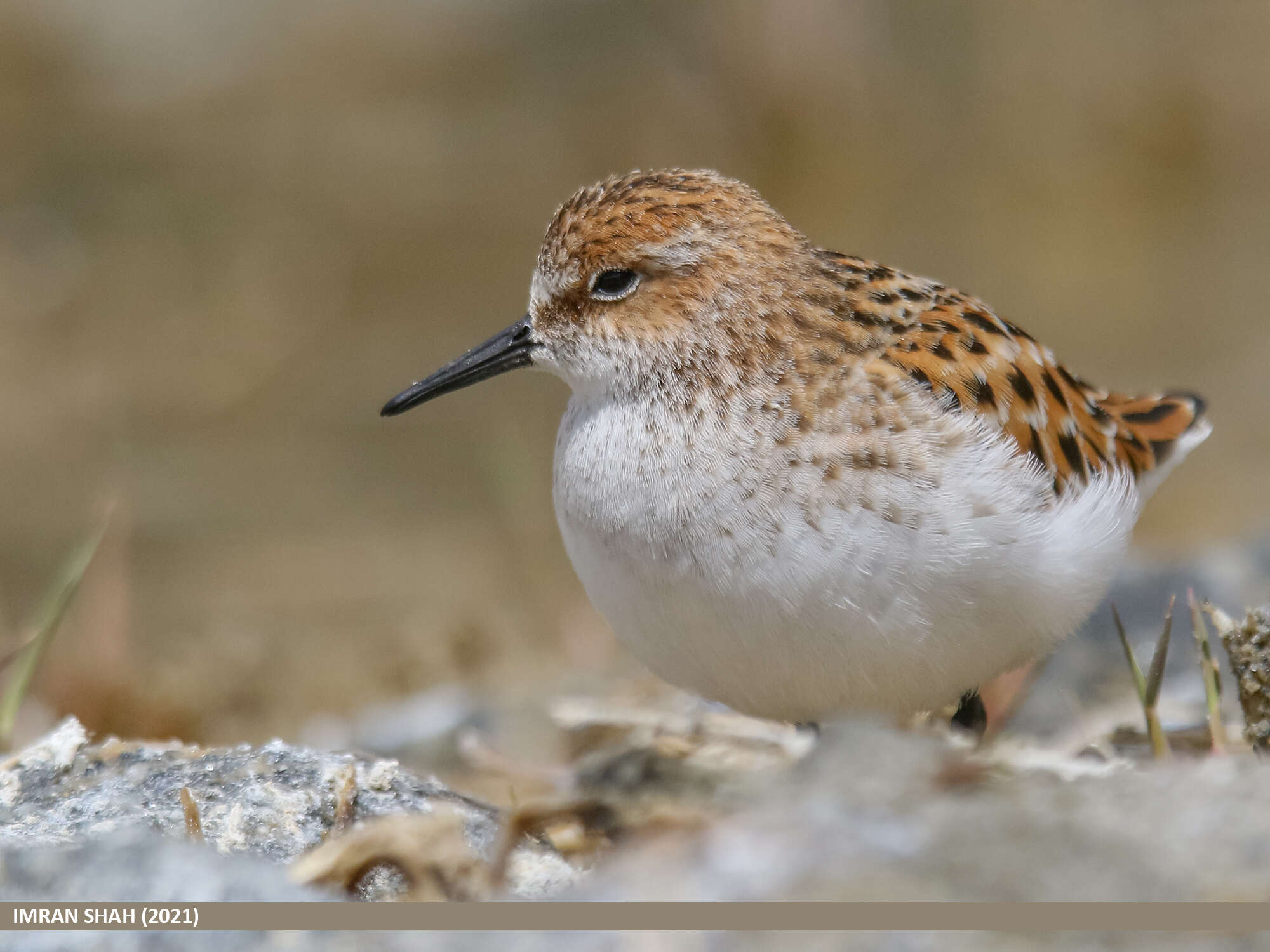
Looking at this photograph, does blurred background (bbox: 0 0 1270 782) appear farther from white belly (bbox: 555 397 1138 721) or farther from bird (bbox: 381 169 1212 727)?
white belly (bbox: 555 397 1138 721)

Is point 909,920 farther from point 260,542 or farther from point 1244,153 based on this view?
point 1244,153

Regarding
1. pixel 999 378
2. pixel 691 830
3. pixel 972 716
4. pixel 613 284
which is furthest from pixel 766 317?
pixel 691 830

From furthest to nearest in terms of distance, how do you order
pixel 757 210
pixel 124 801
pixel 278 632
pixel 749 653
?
pixel 278 632, pixel 757 210, pixel 749 653, pixel 124 801

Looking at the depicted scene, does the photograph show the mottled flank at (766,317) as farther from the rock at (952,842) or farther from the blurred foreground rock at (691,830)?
the rock at (952,842)

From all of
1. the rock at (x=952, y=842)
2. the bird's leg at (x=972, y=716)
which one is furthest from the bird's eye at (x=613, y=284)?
the rock at (x=952, y=842)

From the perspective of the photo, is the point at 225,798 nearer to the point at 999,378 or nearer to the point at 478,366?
the point at 478,366

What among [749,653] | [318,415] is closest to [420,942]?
[749,653]
